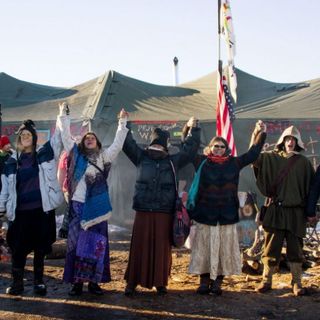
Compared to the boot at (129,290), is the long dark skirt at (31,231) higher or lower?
higher

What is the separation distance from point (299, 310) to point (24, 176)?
2.99m

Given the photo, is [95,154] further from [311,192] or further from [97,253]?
[311,192]

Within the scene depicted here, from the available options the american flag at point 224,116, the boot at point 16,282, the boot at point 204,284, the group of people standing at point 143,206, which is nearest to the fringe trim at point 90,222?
the group of people standing at point 143,206

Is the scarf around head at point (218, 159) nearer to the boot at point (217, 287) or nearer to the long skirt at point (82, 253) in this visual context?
the boot at point (217, 287)

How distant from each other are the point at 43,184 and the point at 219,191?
1.79 meters

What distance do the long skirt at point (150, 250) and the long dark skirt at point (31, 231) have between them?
881 millimetres

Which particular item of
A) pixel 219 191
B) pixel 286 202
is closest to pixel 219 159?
pixel 219 191

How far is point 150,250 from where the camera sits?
5.14 metres

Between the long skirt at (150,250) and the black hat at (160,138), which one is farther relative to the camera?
the black hat at (160,138)

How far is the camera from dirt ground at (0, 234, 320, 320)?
15.1 feet

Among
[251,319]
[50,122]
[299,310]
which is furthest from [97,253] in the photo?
[50,122]

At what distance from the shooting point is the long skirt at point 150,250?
16.8 ft

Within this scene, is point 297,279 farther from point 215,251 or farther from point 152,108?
point 152,108

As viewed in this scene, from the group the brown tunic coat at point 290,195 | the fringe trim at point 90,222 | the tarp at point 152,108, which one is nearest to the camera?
the fringe trim at point 90,222
